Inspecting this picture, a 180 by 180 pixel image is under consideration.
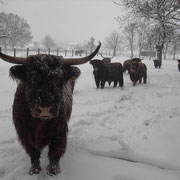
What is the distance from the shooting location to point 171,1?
34.3ft

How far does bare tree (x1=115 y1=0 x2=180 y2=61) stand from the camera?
10781mm

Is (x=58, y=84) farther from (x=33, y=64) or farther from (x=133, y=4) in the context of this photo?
(x=133, y=4)

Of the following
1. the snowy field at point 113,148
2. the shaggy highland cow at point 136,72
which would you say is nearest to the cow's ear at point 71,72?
the snowy field at point 113,148

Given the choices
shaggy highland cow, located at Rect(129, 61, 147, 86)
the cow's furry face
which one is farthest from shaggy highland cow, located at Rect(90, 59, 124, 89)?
the cow's furry face

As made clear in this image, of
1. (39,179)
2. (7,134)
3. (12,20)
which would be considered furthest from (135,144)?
(12,20)

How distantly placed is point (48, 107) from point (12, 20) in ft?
196

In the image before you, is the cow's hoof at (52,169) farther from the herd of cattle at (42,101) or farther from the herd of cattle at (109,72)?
the herd of cattle at (109,72)

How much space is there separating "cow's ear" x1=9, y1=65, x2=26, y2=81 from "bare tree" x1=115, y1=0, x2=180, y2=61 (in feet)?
32.8

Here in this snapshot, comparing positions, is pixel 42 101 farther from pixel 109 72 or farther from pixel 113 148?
pixel 109 72

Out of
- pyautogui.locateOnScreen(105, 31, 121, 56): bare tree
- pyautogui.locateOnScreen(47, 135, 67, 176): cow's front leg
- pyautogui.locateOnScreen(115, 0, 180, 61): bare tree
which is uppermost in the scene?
pyautogui.locateOnScreen(105, 31, 121, 56): bare tree

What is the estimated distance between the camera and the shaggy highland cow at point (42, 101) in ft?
6.74

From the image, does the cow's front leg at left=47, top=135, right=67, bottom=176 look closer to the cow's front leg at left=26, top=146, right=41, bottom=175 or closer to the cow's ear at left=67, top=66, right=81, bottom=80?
the cow's front leg at left=26, top=146, right=41, bottom=175

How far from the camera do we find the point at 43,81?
2.11m

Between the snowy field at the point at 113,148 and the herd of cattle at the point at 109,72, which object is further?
the herd of cattle at the point at 109,72
